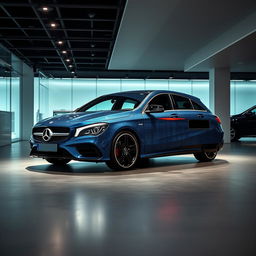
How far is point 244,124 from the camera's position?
19.3m

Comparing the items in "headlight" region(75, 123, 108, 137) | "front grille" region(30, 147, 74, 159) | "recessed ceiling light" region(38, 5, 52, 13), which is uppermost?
"recessed ceiling light" region(38, 5, 52, 13)

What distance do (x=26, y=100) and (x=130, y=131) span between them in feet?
52.0

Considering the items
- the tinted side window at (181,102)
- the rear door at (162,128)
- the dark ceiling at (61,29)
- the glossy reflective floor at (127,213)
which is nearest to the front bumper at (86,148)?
the glossy reflective floor at (127,213)

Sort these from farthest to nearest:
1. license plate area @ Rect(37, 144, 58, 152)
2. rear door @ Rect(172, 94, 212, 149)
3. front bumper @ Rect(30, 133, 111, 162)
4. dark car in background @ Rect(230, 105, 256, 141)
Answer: dark car in background @ Rect(230, 105, 256, 141)
rear door @ Rect(172, 94, 212, 149)
license plate area @ Rect(37, 144, 58, 152)
front bumper @ Rect(30, 133, 111, 162)

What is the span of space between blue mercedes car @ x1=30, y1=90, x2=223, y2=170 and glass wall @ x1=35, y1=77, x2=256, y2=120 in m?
19.6

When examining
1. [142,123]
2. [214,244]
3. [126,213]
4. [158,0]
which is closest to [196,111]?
[142,123]

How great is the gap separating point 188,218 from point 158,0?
24.0ft

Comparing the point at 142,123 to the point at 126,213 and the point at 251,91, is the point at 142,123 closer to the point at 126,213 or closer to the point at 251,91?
the point at 126,213

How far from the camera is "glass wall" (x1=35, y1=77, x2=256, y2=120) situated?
2902 cm

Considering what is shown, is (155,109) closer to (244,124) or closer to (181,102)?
(181,102)

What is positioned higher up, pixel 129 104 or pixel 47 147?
pixel 129 104

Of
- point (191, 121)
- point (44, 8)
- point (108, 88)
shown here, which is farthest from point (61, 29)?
point (108, 88)

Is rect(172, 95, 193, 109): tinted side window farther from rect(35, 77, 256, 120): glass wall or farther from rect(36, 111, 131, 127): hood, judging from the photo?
rect(35, 77, 256, 120): glass wall

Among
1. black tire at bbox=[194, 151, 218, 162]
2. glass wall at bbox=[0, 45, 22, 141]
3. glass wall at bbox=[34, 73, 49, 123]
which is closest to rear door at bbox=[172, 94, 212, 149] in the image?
black tire at bbox=[194, 151, 218, 162]
